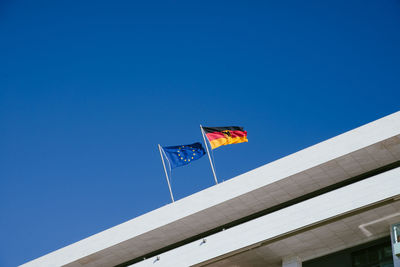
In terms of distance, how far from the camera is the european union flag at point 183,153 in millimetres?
35688

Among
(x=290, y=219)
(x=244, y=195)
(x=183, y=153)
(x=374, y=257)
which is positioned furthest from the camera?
(x=183, y=153)

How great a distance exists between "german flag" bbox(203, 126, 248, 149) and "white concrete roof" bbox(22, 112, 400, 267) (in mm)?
3721

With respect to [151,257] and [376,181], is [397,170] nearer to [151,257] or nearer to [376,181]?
[376,181]

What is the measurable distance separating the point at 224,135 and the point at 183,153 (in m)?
2.74

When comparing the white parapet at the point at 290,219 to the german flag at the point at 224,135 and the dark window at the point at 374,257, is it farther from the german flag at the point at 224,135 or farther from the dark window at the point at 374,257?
the german flag at the point at 224,135

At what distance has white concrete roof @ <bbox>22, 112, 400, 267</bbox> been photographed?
93.2 feet

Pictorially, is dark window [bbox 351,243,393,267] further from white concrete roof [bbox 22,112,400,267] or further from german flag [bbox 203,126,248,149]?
german flag [bbox 203,126,248,149]

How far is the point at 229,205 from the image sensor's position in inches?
1247

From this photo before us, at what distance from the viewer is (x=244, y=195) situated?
31.0m

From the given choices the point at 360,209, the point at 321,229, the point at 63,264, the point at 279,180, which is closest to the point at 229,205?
the point at 279,180

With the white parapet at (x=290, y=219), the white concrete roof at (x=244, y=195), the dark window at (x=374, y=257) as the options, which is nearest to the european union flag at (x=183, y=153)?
the white concrete roof at (x=244, y=195)

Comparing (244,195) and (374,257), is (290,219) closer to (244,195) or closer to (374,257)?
(244,195)

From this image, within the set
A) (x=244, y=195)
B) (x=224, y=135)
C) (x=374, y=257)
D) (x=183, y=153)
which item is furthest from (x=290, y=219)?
(x=183, y=153)

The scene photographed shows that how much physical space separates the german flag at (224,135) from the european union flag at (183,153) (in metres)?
1.27
